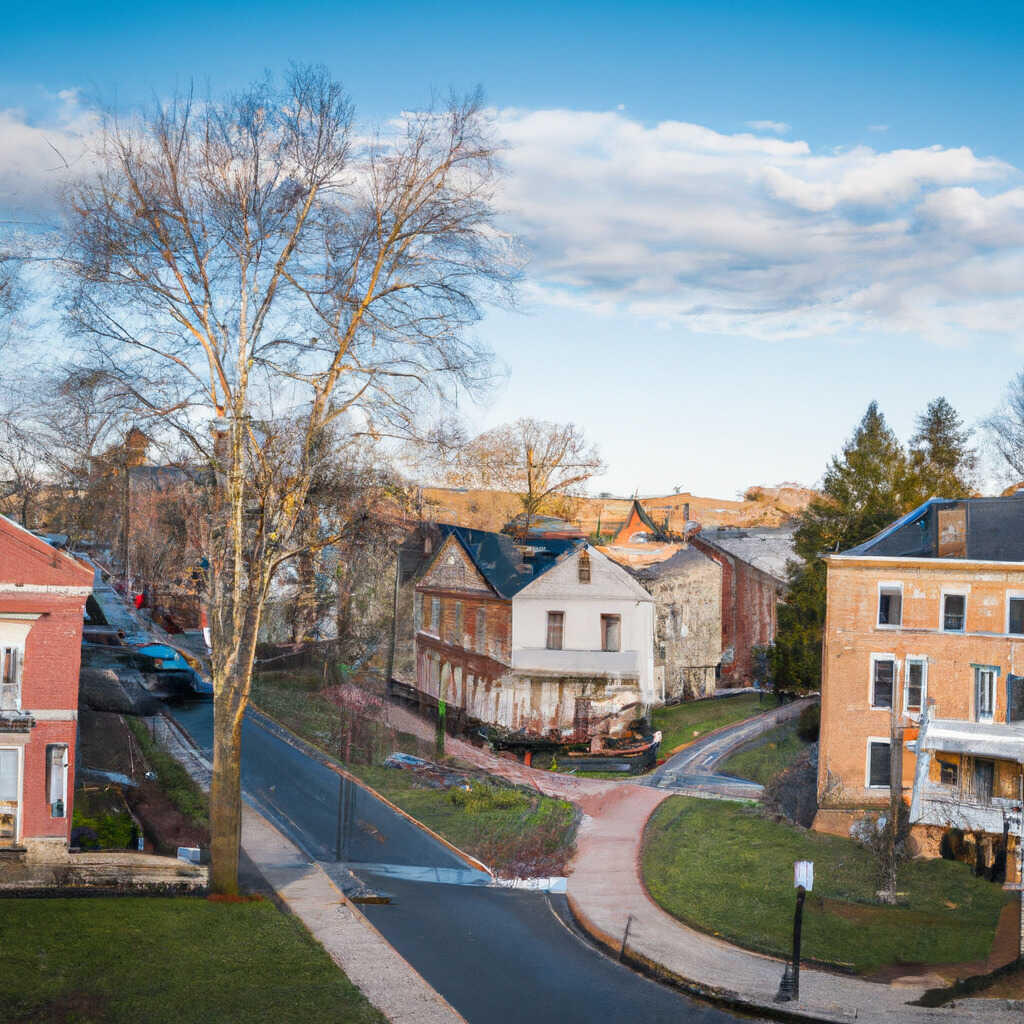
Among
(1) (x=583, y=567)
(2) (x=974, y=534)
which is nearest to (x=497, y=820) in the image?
(1) (x=583, y=567)

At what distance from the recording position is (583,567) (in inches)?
1703

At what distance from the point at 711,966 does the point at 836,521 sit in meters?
28.0

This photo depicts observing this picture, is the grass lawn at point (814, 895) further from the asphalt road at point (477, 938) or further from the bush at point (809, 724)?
the bush at point (809, 724)

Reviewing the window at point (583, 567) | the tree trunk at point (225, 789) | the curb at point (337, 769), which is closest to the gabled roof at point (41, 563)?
the tree trunk at point (225, 789)

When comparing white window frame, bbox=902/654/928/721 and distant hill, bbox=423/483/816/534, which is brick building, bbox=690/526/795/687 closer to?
distant hill, bbox=423/483/816/534

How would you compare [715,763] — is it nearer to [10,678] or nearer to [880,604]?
[880,604]

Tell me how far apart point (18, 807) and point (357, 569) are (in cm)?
2085

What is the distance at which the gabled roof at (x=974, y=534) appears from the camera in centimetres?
3142

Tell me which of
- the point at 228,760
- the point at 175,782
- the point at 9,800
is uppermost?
the point at 228,760

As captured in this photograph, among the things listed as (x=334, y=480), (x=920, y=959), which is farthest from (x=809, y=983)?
(x=334, y=480)

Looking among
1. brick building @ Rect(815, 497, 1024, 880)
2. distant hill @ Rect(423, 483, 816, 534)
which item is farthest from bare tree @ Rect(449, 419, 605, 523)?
brick building @ Rect(815, 497, 1024, 880)

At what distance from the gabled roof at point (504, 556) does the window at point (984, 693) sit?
1719cm

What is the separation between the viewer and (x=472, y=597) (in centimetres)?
4416

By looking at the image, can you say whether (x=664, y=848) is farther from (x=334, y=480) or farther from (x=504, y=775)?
(x=334, y=480)
